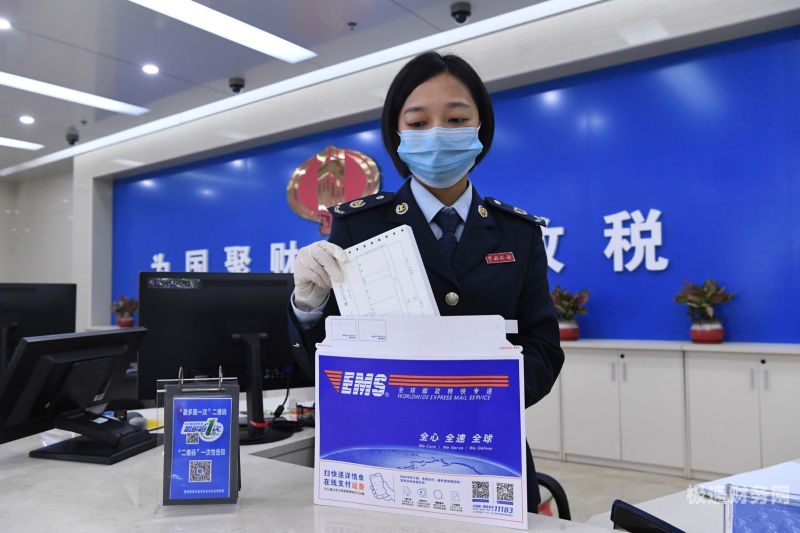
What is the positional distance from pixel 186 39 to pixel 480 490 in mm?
4716

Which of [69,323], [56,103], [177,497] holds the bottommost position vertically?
[177,497]

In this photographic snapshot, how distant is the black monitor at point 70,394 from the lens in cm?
143

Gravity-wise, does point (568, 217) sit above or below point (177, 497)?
above

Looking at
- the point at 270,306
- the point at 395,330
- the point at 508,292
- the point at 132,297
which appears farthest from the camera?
the point at 132,297

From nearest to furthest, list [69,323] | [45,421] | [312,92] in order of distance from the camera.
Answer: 1. [45,421]
2. [69,323]
3. [312,92]

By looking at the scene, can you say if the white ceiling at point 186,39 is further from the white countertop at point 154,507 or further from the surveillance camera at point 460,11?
the white countertop at point 154,507

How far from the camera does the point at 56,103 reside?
243 inches

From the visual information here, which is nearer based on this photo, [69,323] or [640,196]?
[69,323]

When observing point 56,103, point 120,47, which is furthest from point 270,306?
point 56,103

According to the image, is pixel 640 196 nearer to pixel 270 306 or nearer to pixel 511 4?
pixel 511 4

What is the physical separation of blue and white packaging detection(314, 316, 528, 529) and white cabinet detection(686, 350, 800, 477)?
127 inches

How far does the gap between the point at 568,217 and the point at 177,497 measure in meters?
4.03

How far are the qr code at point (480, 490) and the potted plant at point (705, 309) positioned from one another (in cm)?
336

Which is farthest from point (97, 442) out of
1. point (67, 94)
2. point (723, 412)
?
point (67, 94)
